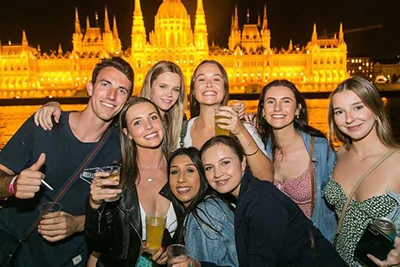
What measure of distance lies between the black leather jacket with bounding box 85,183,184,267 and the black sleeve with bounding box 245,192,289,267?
0.86 m

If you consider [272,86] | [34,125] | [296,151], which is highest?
[272,86]

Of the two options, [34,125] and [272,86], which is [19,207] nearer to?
[34,125]

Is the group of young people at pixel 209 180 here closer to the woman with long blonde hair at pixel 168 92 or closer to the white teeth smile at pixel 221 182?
the white teeth smile at pixel 221 182

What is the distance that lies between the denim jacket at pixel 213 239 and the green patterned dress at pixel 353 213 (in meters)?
0.79

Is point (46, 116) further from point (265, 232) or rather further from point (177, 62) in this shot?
point (177, 62)

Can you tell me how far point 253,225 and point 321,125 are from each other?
84.1 ft

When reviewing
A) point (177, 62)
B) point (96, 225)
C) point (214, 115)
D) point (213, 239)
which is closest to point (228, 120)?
point (214, 115)

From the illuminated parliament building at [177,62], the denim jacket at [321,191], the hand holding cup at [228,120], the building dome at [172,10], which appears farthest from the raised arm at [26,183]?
the building dome at [172,10]

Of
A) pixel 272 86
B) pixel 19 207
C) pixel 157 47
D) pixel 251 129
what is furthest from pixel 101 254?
pixel 157 47

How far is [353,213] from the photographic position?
3059 mm

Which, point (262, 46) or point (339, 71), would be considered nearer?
point (339, 71)

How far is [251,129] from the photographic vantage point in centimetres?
394

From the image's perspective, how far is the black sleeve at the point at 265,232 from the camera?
265 centimetres

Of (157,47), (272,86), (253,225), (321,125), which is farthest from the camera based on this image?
(157,47)
